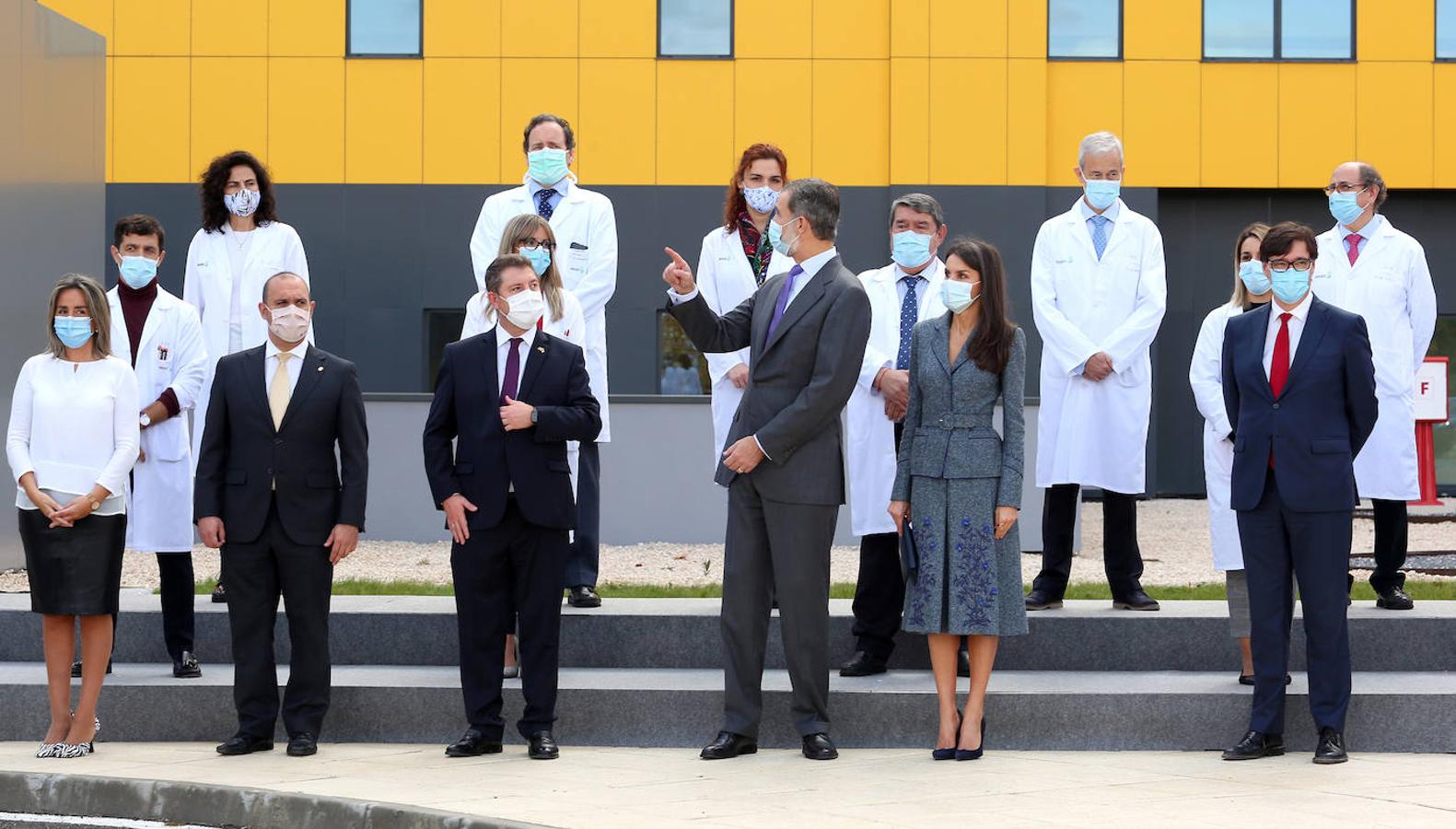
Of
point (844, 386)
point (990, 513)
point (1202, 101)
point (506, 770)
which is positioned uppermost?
point (1202, 101)

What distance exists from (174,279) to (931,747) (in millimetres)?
13621

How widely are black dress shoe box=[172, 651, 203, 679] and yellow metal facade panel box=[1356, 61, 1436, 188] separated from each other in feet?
49.6

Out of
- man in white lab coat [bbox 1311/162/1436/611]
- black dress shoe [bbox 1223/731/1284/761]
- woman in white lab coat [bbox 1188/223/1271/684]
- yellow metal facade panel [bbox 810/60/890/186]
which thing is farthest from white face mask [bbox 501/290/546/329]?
yellow metal facade panel [bbox 810/60/890/186]

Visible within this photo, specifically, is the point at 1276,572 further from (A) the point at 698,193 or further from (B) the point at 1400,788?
(A) the point at 698,193

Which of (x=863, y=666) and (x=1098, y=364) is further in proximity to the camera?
(x=1098, y=364)

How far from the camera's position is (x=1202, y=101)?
747 inches

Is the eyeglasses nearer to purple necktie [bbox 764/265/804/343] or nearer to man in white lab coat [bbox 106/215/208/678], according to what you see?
purple necktie [bbox 764/265/804/343]

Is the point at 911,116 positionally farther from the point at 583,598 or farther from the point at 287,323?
the point at 287,323

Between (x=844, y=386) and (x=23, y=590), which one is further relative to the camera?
(x=23, y=590)

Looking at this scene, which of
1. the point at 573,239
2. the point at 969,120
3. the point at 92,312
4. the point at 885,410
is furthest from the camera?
the point at 969,120

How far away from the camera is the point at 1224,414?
25.0 ft

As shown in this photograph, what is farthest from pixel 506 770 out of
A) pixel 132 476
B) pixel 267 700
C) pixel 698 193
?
pixel 698 193

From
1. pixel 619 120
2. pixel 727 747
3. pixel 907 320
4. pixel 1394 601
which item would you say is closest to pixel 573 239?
pixel 907 320

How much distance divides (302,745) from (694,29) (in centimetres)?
1299
